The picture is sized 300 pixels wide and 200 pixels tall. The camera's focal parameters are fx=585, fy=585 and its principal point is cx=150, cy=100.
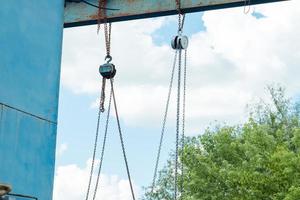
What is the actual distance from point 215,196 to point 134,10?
56.9 feet

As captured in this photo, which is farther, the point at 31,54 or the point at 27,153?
the point at 31,54

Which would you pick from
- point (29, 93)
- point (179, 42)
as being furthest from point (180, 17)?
point (29, 93)

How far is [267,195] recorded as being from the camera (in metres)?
19.1

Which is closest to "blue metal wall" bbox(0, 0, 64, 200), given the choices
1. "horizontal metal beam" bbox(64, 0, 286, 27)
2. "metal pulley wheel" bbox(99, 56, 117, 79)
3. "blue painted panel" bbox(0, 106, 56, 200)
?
"blue painted panel" bbox(0, 106, 56, 200)

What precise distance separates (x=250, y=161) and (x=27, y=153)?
17.1 metres

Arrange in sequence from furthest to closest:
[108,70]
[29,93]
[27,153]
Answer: [108,70] → [29,93] → [27,153]

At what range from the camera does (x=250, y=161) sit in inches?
851

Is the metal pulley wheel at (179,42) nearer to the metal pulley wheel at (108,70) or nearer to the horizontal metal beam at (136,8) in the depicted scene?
the horizontal metal beam at (136,8)

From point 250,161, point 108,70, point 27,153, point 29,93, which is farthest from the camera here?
point 250,161

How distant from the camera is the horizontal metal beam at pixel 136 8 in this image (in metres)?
7.61

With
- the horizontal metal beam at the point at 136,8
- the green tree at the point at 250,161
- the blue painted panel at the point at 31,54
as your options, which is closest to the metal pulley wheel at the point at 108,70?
the horizontal metal beam at the point at 136,8

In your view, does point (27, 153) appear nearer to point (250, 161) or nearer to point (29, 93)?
point (29, 93)

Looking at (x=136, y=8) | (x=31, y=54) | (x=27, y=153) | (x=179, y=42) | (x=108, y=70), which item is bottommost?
(x=27, y=153)

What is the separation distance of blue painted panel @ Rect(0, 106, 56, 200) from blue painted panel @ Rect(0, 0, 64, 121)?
124mm
